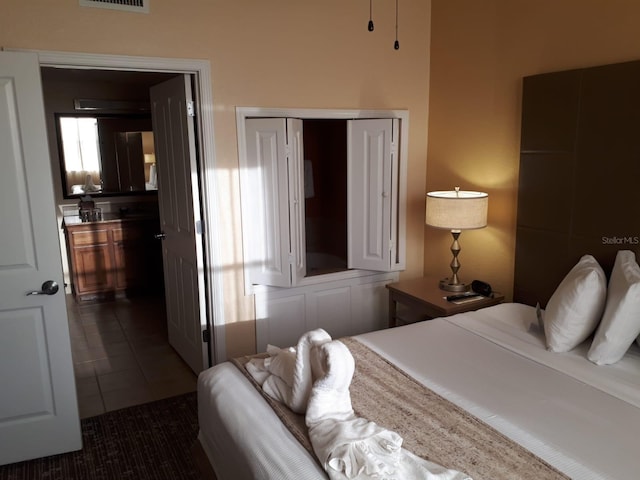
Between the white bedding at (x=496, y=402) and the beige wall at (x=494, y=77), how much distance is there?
0.93 m

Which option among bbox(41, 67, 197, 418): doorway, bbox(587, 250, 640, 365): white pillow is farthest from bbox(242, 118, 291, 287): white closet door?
bbox(587, 250, 640, 365): white pillow

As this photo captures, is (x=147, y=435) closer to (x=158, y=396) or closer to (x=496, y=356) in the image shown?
(x=158, y=396)

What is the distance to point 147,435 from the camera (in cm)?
300

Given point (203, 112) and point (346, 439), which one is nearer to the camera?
point (346, 439)

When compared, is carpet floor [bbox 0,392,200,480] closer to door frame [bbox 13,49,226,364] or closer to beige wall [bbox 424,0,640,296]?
door frame [bbox 13,49,226,364]

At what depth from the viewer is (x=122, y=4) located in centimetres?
286

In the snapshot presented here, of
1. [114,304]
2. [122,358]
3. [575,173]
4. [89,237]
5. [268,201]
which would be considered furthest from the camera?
[114,304]

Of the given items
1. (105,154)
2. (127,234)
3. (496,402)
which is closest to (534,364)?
(496,402)

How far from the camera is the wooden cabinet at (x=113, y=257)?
5387 mm

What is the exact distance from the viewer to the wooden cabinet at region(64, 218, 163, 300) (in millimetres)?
5387

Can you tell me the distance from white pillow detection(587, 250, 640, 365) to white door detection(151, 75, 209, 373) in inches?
90.9

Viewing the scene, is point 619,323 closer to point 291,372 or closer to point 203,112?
point 291,372

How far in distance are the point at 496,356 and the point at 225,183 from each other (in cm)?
192

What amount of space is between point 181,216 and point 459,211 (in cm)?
187
